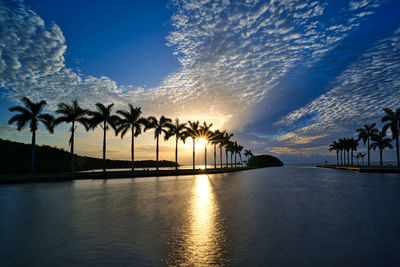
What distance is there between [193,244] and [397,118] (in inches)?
2643

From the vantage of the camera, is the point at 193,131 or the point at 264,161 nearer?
the point at 193,131

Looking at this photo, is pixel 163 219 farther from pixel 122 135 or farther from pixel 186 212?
pixel 122 135

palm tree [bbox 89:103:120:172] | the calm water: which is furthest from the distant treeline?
the calm water

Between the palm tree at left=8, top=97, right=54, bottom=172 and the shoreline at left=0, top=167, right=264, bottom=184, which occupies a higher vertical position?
the palm tree at left=8, top=97, right=54, bottom=172

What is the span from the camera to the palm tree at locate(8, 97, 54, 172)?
34438 mm

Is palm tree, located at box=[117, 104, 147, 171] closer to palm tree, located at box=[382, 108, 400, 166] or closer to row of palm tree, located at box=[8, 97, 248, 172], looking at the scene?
row of palm tree, located at box=[8, 97, 248, 172]

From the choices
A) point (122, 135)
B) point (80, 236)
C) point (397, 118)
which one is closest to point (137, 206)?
point (80, 236)

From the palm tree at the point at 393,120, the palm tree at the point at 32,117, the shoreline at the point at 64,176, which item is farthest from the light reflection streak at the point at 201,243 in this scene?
the palm tree at the point at 393,120

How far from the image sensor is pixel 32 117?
117 feet

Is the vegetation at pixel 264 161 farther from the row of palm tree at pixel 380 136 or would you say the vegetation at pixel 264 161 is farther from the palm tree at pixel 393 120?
the palm tree at pixel 393 120

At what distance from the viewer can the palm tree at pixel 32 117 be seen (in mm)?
34438

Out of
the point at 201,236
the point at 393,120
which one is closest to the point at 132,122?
the point at 201,236

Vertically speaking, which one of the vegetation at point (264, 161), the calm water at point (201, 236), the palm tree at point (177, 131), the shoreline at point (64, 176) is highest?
the palm tree at point (177, 131)

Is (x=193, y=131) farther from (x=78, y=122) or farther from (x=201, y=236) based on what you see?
(x=201, y=236)
